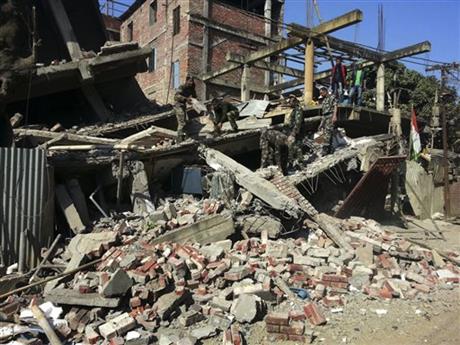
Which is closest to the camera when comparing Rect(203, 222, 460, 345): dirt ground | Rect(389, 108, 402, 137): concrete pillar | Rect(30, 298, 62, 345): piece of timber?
Rect(30, 298, 62, 345): piece of timber

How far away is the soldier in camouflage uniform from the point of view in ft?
37.4

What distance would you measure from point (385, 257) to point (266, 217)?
220cm

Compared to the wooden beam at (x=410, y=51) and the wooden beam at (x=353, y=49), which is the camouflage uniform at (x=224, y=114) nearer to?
the wooden beam at (x=353, y=49)

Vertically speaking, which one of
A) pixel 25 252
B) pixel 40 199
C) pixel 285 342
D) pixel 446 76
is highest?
pixel 446 76

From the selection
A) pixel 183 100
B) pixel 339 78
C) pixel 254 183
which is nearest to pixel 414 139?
pixel 339 78

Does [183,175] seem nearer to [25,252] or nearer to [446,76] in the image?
[25,252]

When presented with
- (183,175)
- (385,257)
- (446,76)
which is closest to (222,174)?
(183,175)

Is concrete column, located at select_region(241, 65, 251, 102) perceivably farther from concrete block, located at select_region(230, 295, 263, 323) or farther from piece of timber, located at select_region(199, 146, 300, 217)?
concrete block, located at select_region(230, 295, 263, 323)

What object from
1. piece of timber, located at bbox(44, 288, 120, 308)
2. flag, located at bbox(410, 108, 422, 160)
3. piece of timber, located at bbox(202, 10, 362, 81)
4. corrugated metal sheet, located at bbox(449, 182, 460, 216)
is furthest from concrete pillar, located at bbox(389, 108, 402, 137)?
piece of timber, located at bbox(44, 288, 120, 308)

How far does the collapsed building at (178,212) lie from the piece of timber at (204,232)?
2 centimetres

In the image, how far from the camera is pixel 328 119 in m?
11.6

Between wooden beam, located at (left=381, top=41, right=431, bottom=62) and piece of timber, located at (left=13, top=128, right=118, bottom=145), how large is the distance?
9123mm

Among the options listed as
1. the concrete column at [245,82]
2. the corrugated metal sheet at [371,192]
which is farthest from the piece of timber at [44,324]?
the concrete column at [245,82]

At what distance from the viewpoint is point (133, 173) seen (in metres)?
8.66
